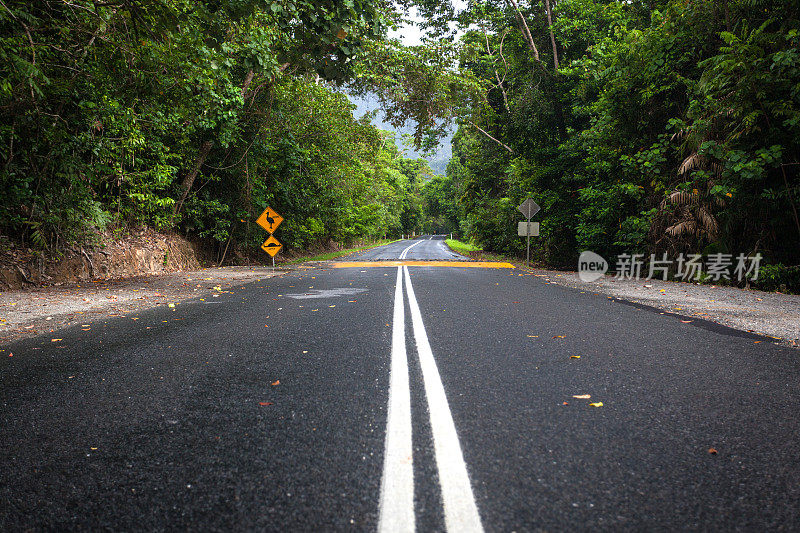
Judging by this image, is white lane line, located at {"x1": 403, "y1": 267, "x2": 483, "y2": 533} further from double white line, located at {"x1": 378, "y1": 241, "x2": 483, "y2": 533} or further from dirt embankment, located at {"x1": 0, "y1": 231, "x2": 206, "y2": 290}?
dirt embankment, located at {"x1": 0, "y1": 231, "x2": 206, "y2": 290}

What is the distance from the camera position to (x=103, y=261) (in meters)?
11.7

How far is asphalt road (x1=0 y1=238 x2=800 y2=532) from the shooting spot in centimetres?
185

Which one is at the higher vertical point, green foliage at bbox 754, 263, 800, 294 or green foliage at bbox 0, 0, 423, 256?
green foliage at bbox 0, 0, 423, 256

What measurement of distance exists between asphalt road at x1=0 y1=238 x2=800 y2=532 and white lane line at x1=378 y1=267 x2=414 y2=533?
1 cm

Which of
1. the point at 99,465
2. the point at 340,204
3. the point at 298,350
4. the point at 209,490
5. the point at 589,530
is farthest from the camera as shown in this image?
the point at 340,204

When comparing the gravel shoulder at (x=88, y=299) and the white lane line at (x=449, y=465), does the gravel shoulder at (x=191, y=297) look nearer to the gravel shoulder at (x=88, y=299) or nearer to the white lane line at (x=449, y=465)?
the gravel shoulder at (x=88, y=299)

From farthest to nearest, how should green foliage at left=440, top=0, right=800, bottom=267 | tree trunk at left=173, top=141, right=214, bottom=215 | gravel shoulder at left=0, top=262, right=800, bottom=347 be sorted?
tree trunk at left=173, top=141, right=214, bottom=215 < green foliage at left=440, top=0, right=800, bottom=267 < gravel shoulder at left=0, top=262, right=800, bottom=347

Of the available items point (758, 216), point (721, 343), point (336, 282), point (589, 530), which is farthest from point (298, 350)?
point (758, 216)

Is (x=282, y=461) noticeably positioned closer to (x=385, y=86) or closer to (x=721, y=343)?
(x=721, y=343)

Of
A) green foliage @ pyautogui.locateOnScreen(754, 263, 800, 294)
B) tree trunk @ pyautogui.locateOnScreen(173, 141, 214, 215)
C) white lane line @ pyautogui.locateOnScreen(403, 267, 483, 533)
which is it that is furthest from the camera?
tree trunk @ pyautogui.locateOnScreen(173, 141, 214, 215)

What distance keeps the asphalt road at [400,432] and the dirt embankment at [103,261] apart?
20.3ft

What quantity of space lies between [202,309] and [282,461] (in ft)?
18.9

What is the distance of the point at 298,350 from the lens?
A: 14.8 ft

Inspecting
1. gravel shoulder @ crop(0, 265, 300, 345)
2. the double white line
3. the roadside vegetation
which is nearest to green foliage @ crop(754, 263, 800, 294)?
the roadside vegetation
